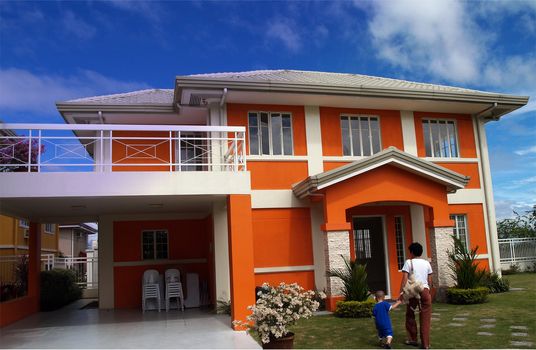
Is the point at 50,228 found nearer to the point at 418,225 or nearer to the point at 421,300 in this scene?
the point at 418,225

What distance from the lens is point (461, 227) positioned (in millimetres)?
15992

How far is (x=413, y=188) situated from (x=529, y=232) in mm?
15461

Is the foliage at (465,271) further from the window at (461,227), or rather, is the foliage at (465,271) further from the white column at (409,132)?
the white column at (409,132)

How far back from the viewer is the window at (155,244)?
1608cm

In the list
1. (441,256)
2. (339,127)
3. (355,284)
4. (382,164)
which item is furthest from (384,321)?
(339,127)

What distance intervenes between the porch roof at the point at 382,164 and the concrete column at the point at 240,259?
2382mm

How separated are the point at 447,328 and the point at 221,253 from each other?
6019 mm

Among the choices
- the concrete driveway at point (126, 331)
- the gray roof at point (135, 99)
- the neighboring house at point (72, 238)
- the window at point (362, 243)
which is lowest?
the concrete driveway at point (126, 331)

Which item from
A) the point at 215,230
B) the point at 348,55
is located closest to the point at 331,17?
the point at 348,55

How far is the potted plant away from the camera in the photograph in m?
7.94

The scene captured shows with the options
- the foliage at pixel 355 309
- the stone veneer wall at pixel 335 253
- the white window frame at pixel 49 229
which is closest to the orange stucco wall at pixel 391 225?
the stone veneer wall at pixel 335 253

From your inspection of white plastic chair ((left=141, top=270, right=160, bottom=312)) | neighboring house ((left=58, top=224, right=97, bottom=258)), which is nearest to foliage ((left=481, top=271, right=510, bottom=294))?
white plastic chair ((left=141, top=270, right=160, bottom=312))

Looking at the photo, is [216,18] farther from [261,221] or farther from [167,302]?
[167,302]

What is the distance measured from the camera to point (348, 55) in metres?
17.8
